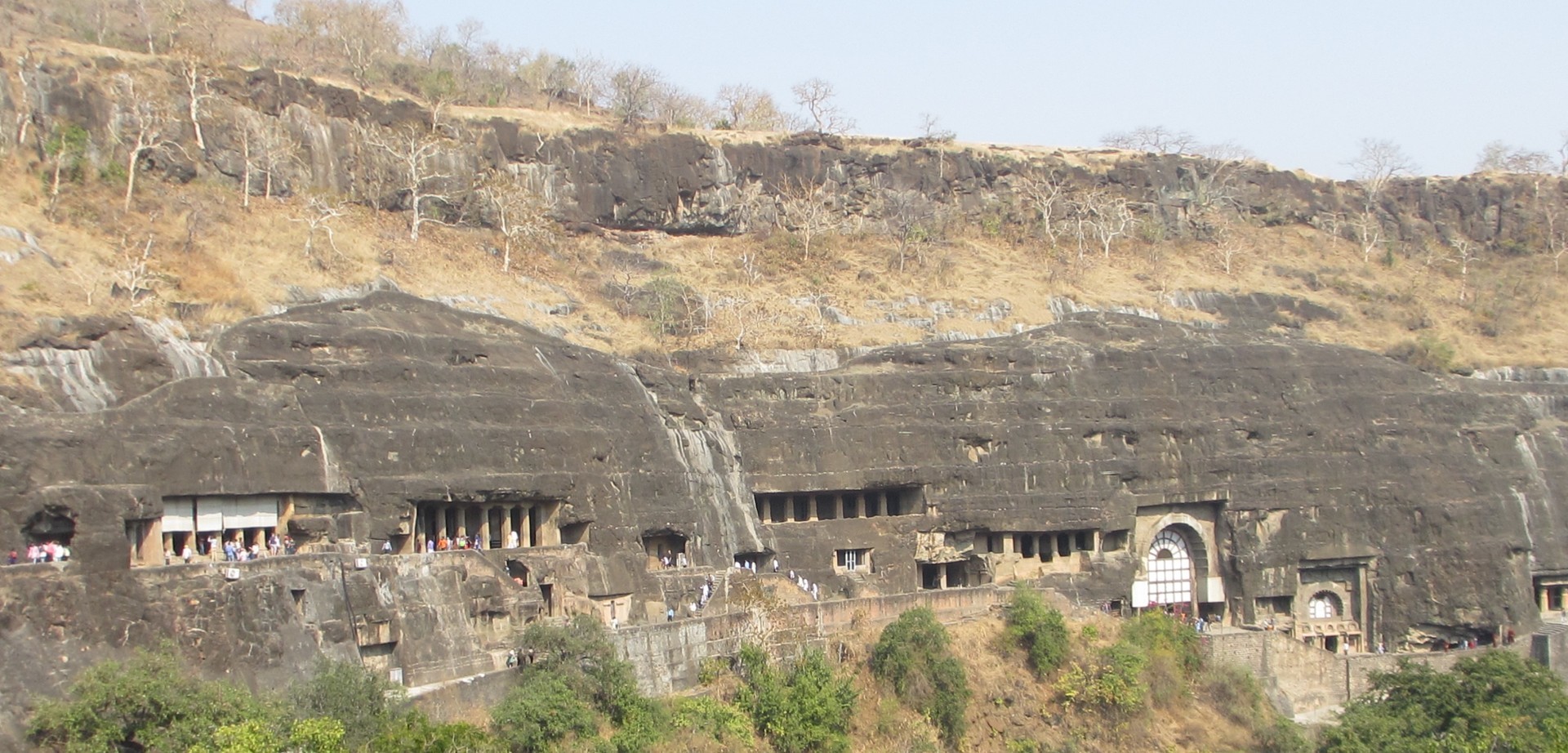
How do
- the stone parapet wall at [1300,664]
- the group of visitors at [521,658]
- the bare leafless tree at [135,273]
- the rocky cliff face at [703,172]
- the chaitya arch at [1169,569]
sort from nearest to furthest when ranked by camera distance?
the group of visitors at [521,658]
the bare leafless tree at [135,273]
the stone parapet wall at [1300,664]
the chaitya arch at [1169,569]
the rocky cliff face at [703,172]

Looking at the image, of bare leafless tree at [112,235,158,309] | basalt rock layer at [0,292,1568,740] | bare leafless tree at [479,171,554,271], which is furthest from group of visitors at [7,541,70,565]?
bare leafless tree at [479,171,554,271]

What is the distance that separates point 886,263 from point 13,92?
33.1m

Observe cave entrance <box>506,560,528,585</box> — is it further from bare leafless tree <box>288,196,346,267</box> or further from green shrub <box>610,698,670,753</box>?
bare leafless tree <box>288,196,346,267</box>

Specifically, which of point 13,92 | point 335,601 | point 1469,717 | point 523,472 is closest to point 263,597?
point 335,601

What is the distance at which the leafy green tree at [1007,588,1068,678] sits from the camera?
133ft

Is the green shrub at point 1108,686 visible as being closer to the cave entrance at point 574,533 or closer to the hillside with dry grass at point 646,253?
the cave entrance at point 574,533

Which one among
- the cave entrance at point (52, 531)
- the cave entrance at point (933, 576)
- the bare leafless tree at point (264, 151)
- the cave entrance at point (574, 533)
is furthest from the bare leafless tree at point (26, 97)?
the cave entrance at point (933, 576)

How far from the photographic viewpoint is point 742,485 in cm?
4547

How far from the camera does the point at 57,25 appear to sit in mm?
59000

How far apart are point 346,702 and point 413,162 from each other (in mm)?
33598

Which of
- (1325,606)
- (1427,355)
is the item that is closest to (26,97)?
(1325,606)

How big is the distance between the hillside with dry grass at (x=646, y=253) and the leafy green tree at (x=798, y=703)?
15.5 m

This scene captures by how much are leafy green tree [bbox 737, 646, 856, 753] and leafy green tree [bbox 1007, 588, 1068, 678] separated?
5.95 m

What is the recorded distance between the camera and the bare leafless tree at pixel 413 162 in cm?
5781
